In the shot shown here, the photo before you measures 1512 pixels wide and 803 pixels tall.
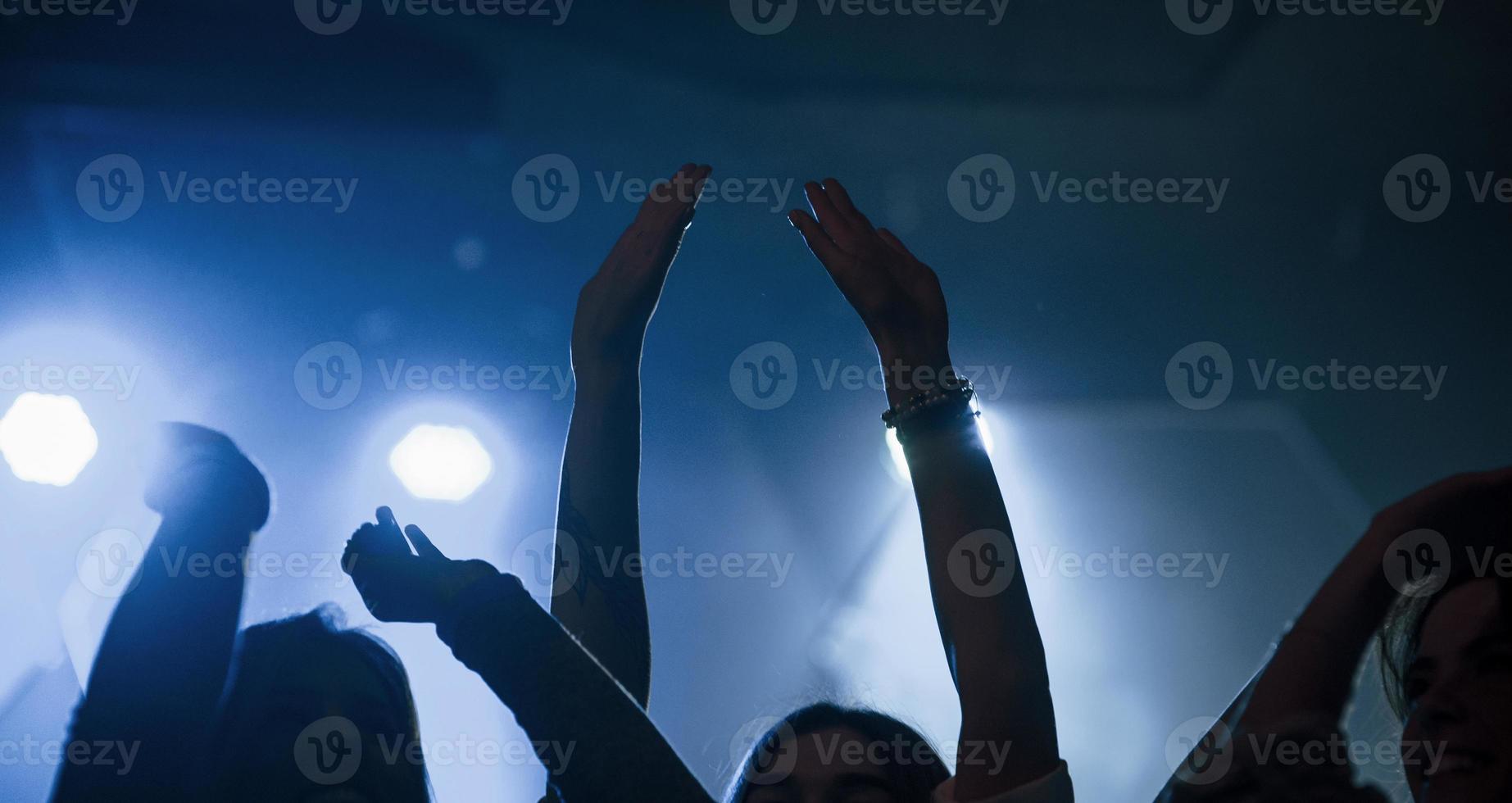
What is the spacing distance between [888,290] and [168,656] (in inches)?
42.1

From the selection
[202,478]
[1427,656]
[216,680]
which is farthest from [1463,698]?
[202,478]

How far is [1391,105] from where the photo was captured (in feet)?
14.1

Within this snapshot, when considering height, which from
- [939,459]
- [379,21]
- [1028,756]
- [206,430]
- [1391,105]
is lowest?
[1028,756]

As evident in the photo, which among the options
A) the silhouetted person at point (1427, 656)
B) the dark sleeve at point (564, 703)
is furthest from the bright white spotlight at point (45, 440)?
the silhouetted person at point (1427, 656)

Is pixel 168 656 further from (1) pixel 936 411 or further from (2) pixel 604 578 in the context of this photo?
(1) pixel 936 411

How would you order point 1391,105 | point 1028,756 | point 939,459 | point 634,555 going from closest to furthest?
point 1028,756, point 939,459, point 634,555, point 1391,105

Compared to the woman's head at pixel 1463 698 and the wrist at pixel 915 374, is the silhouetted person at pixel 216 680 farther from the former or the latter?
the woman's head at pixel 1463 698

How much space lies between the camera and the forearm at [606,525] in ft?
4.90

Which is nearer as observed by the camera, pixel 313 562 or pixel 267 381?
pixel 313 562

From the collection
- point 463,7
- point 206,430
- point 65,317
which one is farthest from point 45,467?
point 206,430

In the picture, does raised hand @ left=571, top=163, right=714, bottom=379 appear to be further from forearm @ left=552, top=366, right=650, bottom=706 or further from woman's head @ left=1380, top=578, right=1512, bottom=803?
woman's head @ left=1380, top=578, right=1512, bottom=803

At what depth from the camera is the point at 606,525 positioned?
1543 millimetres

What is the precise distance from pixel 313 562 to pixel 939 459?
145 inches

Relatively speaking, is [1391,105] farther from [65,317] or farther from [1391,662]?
[65,317]
